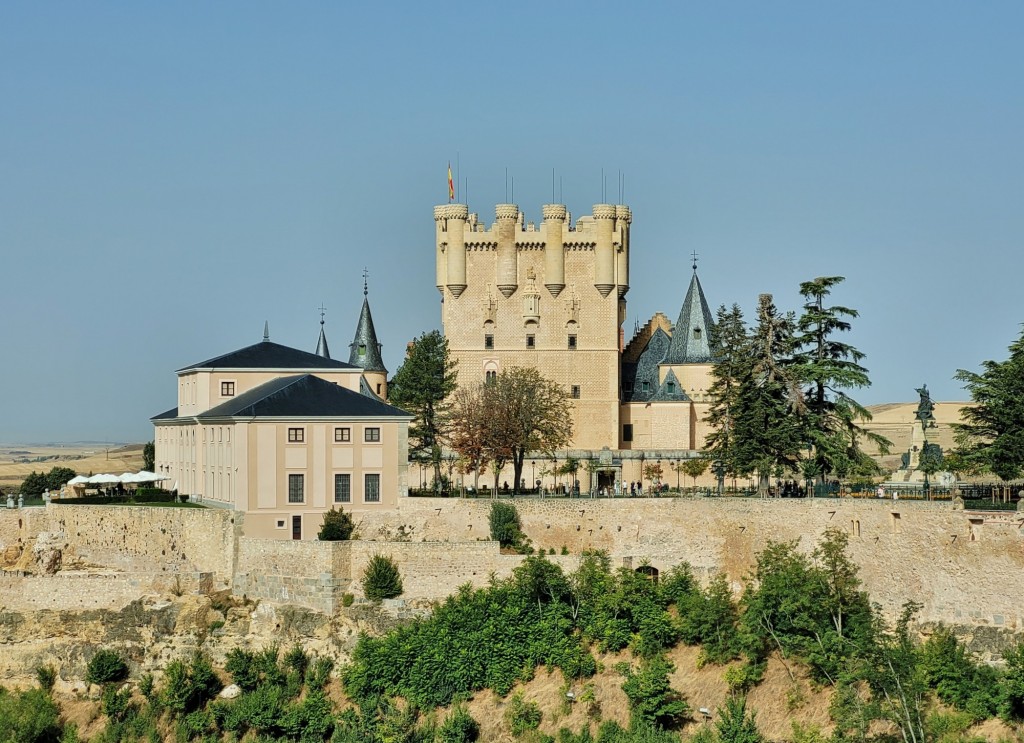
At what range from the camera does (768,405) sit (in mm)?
55219

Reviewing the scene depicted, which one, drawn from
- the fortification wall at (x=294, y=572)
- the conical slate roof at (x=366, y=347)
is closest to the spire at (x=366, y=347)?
the conical slate roof at (x=366, y=347)

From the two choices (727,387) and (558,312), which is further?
(558,312)

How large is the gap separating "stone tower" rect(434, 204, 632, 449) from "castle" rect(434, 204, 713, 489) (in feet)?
0.15

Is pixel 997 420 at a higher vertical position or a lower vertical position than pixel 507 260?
lower

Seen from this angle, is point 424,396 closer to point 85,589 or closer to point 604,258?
point 604,258

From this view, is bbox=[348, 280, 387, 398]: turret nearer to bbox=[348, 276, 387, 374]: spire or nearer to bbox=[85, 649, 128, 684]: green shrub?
bbox=[348, 276, 387, 374]: spire

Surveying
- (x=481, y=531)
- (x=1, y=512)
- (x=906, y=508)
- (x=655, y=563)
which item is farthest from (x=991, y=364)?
(x=1, y=512)

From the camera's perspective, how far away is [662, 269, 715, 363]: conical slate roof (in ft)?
246

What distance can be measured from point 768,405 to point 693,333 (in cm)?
2049

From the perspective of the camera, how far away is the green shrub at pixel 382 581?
54.2m

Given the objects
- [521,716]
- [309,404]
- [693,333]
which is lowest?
[521,716]

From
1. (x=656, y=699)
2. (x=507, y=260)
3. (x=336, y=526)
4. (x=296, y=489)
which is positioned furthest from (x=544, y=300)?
(x=656, y=699)

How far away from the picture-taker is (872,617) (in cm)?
4606

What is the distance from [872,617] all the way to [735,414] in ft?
40.3
